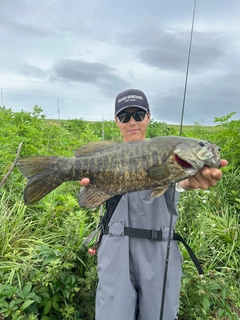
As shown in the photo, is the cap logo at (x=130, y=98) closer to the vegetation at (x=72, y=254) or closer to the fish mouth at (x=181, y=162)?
the fish mouth at (x=181, y=162)

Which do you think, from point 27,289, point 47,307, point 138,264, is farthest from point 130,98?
point 47,307

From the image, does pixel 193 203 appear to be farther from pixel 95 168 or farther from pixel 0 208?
pixel 0 208

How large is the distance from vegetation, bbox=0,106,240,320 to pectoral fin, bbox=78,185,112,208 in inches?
38.0

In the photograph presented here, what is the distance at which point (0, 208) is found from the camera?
4.02 m

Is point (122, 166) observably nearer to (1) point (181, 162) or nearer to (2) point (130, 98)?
(1) point (181, 162)

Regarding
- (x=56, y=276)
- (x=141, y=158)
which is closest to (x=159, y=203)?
(x=141, y=158)

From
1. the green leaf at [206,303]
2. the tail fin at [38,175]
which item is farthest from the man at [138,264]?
the green leaf at [206,303]

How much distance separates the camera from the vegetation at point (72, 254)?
2.97 meters

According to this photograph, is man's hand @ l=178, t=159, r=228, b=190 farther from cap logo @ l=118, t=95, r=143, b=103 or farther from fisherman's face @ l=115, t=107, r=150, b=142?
cap logo @ l=118, t=95, r=143, b=103

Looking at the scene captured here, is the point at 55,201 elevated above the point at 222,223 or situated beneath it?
elevated above

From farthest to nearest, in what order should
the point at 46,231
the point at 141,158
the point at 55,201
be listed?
the point at 55,201
the point at 46,231
the point at 141,158

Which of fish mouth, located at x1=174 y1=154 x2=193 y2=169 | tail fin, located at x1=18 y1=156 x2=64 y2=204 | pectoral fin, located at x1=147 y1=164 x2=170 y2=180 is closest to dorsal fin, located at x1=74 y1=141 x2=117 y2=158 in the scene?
tail fin, located at x1=18 y1=156 x2=64 y2=204

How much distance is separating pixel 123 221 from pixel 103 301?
63 cm

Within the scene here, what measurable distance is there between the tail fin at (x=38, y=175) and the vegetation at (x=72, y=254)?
1.04 meters
